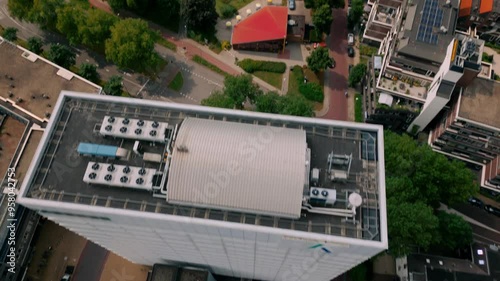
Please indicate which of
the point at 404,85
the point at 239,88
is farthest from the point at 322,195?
the point at 404,85

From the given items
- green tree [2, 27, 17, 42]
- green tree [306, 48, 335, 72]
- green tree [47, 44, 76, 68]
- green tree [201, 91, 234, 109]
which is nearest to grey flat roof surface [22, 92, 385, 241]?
Answer: green tree [201, 91, 234, 109]

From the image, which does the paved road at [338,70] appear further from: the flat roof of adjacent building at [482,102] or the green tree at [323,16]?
the flat roof of adjacent building at [482,102]

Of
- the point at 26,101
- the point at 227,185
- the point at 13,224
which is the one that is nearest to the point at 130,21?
the point at 26,101

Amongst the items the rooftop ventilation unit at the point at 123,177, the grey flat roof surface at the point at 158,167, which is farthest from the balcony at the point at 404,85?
the rooftop ventilation unit at the point at 123,177

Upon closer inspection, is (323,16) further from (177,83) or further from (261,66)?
(177,83)

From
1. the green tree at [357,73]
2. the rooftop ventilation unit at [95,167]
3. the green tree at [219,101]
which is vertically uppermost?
the green tree at [357,73]
